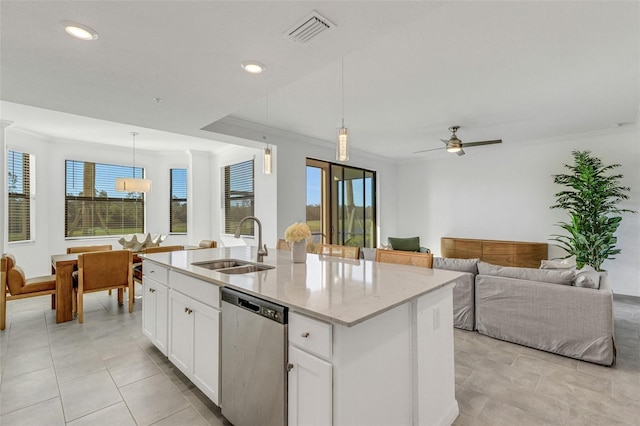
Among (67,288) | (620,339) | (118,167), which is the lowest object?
(620,339)

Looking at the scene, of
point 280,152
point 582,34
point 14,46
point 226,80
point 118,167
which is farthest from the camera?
point 118,167

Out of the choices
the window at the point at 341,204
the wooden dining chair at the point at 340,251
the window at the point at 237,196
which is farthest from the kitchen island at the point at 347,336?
the window at the point at 341,204

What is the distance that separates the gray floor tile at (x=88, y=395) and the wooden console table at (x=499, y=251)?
6.17 metres

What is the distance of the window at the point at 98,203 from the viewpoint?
587 centimetres

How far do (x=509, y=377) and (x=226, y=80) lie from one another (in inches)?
134

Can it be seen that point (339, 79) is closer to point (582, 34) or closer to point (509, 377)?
point (582, 34)

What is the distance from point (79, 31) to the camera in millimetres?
1855

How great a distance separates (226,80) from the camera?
2.57 m

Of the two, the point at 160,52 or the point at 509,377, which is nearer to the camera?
the point at 160,52

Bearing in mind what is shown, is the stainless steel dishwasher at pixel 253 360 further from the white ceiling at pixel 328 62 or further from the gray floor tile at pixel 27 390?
the white ceiling at pixel 328 62

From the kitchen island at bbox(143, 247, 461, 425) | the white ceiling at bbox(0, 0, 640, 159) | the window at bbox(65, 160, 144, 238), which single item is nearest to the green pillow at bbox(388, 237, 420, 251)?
the white ceiling at bbox(0, 0, 640, 159)

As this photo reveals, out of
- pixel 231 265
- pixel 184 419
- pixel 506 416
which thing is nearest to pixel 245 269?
pixel 231 265

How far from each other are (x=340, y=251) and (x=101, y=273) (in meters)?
3.12

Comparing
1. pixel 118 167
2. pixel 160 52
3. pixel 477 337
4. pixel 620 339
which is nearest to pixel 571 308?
pixel 477 337
